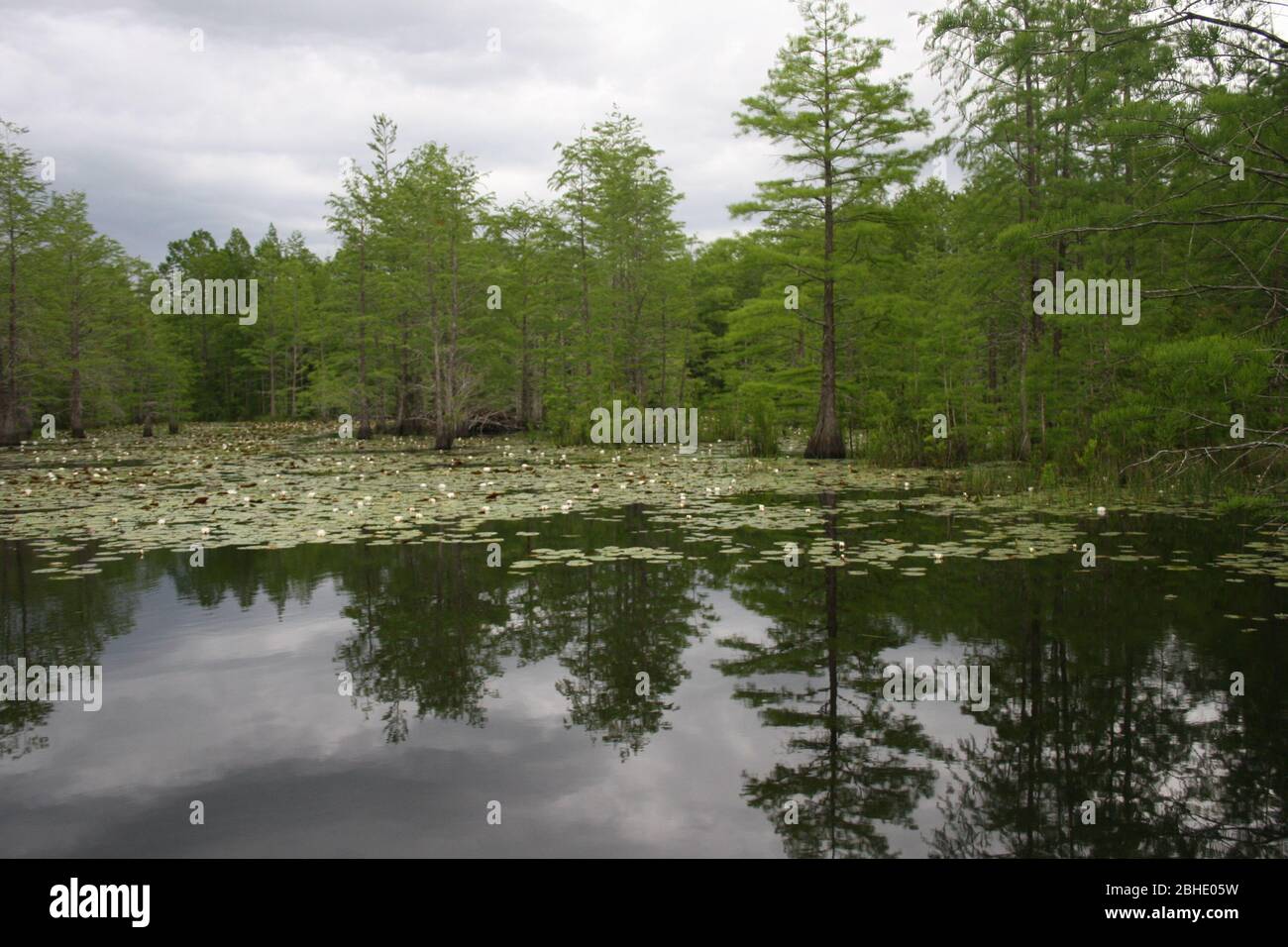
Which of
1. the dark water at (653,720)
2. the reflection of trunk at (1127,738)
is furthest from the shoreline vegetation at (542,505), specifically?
the reflection of trunk at (1127,738)

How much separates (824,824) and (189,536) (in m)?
9.22

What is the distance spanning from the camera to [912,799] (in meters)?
3.46

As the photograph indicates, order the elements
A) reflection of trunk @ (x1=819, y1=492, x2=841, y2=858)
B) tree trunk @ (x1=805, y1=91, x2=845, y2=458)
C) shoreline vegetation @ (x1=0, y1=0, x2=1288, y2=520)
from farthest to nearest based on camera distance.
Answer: tree trunk @ (x1=805, y1=91, x2=845, y2=458)
shoreline vegetation @ (x1=0, y1=0, x2=1288, y2=520)
reflection of trunk @ (x1=819, y1=492, x2=841, y2=858)

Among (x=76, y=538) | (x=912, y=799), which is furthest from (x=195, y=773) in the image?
(x=76, y=538)

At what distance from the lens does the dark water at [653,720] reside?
325 centimetres

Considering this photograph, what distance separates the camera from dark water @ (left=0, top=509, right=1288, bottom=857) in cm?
325

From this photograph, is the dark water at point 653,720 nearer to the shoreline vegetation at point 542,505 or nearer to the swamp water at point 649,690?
the swamp water at point 649,690

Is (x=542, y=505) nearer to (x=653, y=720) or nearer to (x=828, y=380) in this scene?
(x=653, y=720)

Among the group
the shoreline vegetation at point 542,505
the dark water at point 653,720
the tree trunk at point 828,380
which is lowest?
the dark water at point 653,720

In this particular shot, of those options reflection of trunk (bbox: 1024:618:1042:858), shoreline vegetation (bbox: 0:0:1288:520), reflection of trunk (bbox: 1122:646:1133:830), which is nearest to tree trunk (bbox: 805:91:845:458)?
shoreline vegetation (bbox: 0:0:1288:520)

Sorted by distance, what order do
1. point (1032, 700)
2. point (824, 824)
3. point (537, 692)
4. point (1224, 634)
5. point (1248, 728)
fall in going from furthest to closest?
point (1224, 634) < point (537, 692) < point (1032, 700) < point (1248, 728) < point (824, 824)

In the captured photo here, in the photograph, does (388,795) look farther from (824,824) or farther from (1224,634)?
(1224,634)

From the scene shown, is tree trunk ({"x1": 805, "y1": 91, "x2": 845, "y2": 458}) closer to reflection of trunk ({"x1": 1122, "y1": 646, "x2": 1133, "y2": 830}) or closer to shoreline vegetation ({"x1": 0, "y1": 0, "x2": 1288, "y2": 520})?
shoreline vegetation ({"x1": 0, "y1": 0, "x2": 1288, "y2": 520})

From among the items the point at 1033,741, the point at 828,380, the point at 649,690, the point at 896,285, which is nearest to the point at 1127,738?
the point at 1033,741
